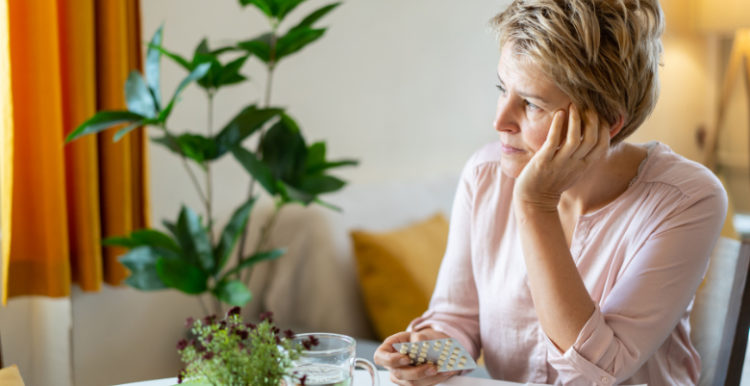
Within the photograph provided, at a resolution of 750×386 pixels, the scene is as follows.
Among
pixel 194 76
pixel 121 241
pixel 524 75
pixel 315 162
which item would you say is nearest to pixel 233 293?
pixel 121 241

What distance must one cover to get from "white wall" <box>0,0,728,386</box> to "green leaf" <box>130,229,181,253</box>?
0.43 m

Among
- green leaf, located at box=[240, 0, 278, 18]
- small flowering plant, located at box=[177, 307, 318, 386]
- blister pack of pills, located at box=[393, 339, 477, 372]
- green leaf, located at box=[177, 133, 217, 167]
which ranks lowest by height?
blister pack of pills, located at box=[393, 339, 477, 372]

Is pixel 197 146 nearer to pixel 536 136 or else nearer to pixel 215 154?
pixel 215 154

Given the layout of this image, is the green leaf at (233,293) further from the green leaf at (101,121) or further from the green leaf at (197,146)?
the green leaf at (101,121)

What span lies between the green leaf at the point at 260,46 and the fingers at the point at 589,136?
0.83 meters

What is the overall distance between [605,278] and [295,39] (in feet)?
2.87

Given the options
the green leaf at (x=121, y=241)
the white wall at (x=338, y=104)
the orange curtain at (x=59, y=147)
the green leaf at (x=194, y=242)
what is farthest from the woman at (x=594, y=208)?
the white wall at (x=338, y=104)

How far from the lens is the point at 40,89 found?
1.44 meters

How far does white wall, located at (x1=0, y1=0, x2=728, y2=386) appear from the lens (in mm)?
1808

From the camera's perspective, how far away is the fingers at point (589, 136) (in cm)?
95

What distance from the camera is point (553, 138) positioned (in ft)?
3.16

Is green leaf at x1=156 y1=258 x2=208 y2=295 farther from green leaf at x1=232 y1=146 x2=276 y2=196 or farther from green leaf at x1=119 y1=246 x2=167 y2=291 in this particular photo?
green leaf at x1=232 y1=146 x2=276 y2=196

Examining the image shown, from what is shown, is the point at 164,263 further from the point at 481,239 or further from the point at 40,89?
the point at 481,239

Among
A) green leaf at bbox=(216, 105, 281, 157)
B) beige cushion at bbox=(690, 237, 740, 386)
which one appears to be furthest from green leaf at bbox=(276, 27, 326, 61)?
beige cushion at bbox=(690, 237, 740, 386)
